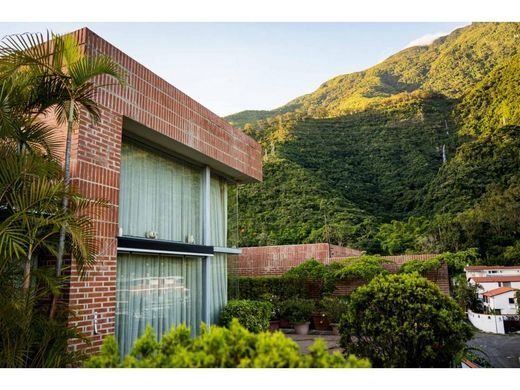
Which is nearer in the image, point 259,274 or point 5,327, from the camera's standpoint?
point 5,327

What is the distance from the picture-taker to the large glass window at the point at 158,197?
548 centimetres

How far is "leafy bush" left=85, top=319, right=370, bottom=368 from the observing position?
2.10 meters

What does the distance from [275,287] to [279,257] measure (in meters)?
1.90

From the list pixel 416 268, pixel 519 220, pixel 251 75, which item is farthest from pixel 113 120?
pixel 519 220

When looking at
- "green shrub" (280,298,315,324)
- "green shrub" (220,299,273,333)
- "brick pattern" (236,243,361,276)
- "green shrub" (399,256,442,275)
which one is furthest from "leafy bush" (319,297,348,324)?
"brick pattern" (236,243,361,276)

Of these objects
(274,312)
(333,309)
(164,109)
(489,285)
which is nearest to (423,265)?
(489,285)

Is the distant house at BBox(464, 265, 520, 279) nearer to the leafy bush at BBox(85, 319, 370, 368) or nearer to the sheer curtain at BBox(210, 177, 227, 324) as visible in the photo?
the sheer curtain at BBox(210, 177, 227, 324)

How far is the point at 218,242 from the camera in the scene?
7691 mm

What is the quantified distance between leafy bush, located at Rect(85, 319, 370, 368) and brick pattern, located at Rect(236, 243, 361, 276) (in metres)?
12.4

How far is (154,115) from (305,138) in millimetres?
A: 26251

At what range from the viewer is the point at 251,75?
15641mm

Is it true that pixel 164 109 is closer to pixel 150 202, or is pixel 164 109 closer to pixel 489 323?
pixel 150 202

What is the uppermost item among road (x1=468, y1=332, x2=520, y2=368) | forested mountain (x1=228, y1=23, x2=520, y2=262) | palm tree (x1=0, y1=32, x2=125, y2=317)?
forested mountain (x1=228, y1=23, x2=520, y2=262)
